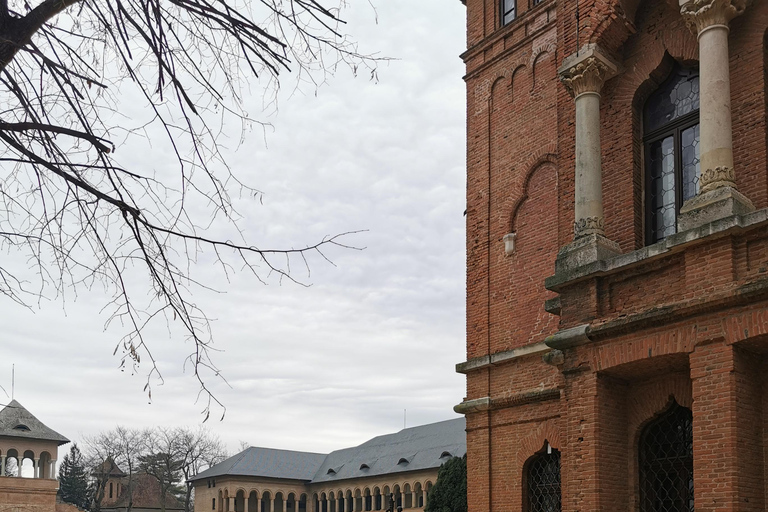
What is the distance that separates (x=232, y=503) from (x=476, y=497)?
205ft

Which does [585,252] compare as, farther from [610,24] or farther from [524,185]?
[524,185]

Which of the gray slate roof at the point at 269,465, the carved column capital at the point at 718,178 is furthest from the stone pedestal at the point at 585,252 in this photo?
the gray slate roof at the point at 269,465

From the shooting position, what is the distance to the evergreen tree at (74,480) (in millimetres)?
86812

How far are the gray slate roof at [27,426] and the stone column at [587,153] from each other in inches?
2209

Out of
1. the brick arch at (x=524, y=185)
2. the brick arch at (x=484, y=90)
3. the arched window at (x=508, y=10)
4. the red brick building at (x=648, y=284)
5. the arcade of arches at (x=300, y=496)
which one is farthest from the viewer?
the arcade of arches at (x=300, y=496)

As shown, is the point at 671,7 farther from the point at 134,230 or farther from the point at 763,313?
the point at 134,230

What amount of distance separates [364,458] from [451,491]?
47.1 metres

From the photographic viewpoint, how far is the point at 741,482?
9375 millimetres

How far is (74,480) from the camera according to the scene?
8750 centimetres

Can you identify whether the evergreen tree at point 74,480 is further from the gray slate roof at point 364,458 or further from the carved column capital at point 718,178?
the carved column capital at point 718,178

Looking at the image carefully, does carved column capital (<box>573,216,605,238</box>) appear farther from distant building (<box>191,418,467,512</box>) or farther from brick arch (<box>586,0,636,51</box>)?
distant building (<box>191,418,467,512</box>)

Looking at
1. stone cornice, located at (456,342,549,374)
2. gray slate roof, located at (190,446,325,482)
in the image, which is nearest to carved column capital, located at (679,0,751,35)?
stone cornice, located at (456,342,549,374)

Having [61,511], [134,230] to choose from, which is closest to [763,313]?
[134,230]

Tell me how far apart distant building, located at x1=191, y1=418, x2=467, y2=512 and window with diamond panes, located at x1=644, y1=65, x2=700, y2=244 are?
5197 centimetres
